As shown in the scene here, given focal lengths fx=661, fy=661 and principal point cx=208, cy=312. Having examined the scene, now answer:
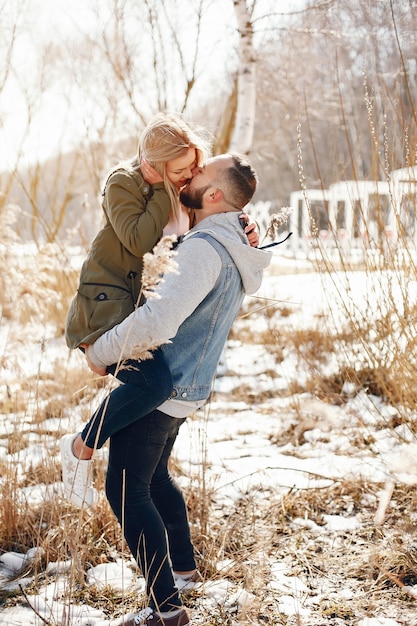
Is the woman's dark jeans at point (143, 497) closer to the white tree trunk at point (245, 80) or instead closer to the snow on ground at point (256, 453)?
the snow on ground at point (256, 453)

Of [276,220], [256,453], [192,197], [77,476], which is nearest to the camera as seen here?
[77,476]

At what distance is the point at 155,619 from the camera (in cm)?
193

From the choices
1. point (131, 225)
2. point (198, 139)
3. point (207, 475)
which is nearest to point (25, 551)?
point (207, 475)

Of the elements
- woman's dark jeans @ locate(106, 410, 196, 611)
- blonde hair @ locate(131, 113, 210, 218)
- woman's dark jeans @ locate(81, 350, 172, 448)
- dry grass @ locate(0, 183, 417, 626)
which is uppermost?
blonde hair @ locate(131, 113, 210, 218)

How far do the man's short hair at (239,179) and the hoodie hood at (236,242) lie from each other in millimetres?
49

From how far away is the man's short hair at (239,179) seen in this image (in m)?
1.91

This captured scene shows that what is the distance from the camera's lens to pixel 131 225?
1.93m

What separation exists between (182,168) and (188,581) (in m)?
1.39

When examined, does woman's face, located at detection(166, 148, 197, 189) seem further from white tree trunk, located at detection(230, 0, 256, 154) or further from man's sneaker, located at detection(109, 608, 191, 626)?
white tree trunk, located at detection(230, 0, 256, 154)

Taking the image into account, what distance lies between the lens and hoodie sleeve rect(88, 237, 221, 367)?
1760 millimetres

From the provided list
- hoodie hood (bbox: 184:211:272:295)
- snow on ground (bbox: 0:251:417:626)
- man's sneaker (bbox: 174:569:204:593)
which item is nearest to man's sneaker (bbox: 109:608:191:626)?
snow on ground (bbox: 0:251:417:626)

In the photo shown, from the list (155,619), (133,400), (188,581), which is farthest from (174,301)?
(188,581)

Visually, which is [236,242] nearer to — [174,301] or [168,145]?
[174,301]

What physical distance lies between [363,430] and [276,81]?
239 inches
